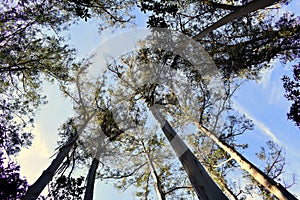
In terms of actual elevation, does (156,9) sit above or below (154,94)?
below

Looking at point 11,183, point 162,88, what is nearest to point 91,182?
point 11,183

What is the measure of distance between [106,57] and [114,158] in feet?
11.9

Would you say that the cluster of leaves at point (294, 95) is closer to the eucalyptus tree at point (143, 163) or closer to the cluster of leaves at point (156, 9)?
the cluster of leaves at point (156, 9)

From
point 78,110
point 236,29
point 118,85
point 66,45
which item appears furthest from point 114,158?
point 236,29

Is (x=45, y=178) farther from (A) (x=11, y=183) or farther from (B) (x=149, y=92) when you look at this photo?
(B) (x=149, y=92)

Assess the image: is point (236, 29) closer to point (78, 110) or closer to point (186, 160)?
point (186, 160)

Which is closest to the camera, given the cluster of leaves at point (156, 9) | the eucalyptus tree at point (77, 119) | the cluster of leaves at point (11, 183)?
the cluster of leaves at point (11, 183)

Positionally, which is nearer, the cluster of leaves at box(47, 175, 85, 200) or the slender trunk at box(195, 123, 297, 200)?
the slender trunk at box(195, 123, 297, 200)

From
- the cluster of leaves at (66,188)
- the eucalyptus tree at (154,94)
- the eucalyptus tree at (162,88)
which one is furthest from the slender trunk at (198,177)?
the cluster of leaves at (66,188)

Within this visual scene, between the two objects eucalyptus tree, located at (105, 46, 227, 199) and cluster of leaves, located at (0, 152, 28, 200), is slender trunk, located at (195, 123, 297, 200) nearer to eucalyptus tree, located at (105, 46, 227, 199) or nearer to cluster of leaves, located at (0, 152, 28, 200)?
eucalyptus tree, located at (105, 46, 227, 199)

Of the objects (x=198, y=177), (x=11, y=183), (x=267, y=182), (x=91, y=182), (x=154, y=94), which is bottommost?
(x=267, y=182)

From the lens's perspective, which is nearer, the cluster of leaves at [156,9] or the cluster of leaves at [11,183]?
the cluster of leaves at [11,183]

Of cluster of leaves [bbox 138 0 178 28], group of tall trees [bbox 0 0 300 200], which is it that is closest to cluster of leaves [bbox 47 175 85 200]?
group of tall trees [bbox 0 0 300 200]

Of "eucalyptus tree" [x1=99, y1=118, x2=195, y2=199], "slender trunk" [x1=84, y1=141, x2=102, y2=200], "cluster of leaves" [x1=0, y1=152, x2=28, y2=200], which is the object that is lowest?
"cluster of leaves" [x1=0, y1=152, x2=28, y2=200]
